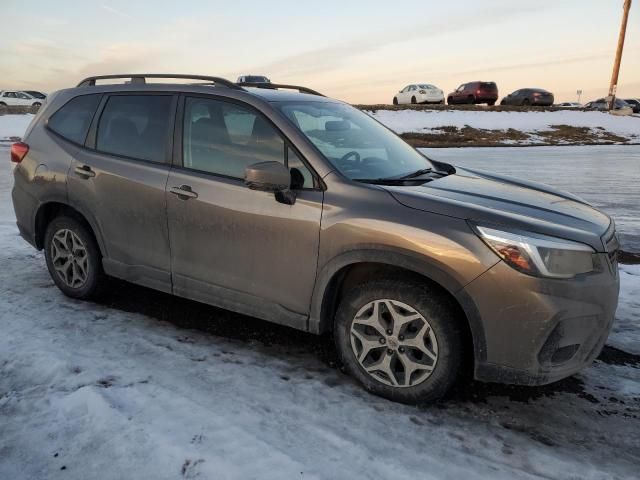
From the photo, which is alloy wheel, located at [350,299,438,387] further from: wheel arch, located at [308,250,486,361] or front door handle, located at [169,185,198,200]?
front door handle, located at [169,185,198,200]

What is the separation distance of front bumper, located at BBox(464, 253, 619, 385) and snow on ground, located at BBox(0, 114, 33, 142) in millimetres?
23806

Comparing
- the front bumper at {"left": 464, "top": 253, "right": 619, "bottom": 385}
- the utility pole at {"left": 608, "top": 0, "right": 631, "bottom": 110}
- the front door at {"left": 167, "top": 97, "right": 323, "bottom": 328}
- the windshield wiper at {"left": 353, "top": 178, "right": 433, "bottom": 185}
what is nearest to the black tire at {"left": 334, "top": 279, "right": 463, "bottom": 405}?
the front bumper at {"left": 464, "top": 253, "right": 619, "bottom": 385}

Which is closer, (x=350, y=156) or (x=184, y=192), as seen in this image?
(x=350, y=156)

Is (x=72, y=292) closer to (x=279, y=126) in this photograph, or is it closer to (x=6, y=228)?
(x=279, y=126)

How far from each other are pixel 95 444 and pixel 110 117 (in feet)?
8.58

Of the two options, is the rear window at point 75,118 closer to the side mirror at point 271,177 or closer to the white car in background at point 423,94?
the side mirror at point 271,177

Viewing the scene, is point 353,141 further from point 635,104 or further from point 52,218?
point 635,104

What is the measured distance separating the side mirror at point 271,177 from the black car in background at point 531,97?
3759 cm

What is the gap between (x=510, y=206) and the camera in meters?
3.01

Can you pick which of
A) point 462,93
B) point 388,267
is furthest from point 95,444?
point 462,93

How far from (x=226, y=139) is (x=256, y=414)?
5.90 ft

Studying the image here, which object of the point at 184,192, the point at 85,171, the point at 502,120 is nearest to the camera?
the point at 184,192

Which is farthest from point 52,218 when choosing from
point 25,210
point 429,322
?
point 429,322

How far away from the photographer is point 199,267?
362 centimetres
